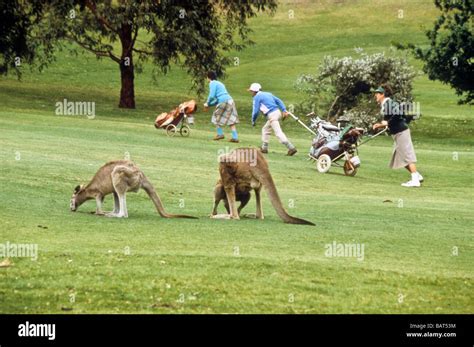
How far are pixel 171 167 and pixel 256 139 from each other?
46.5ft

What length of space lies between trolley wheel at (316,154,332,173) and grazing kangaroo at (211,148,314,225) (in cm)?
1150

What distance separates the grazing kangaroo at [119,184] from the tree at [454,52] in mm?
31790

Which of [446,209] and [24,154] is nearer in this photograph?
[446,209]

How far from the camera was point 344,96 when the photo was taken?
5053 centimetres

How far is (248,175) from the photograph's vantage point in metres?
17.5

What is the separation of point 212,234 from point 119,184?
199 centimetres

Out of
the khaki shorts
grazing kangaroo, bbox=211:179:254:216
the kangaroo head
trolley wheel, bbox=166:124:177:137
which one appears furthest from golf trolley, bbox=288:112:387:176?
the kangaroo head

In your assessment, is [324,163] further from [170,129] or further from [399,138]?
[170,129]

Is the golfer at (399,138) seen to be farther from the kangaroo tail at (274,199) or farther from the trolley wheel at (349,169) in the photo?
the kangaroo tail at (274,199)

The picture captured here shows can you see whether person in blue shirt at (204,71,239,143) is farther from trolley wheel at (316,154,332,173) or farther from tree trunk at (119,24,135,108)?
tree trunk at (119,24,135,108)

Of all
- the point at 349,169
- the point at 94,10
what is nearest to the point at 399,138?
the point at 349,169
